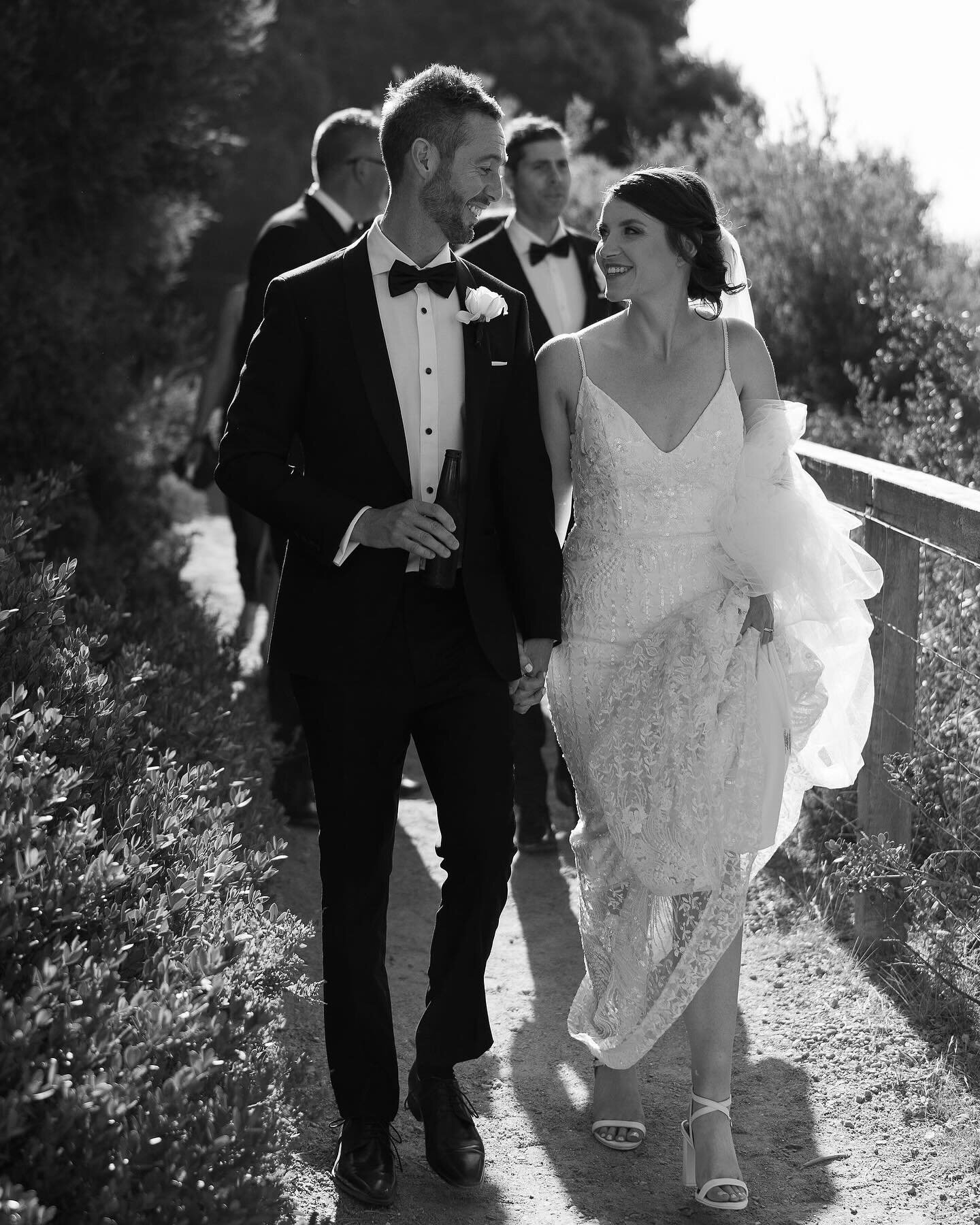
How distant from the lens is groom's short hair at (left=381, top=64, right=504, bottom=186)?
3.46 m

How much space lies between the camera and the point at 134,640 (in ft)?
19.5

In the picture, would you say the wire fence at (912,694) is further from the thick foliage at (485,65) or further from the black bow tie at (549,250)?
the thick foliage at (485,65)

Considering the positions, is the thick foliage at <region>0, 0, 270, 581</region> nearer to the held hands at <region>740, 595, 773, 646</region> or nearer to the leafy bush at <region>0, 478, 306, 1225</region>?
the leafy bush at <region>0, 478, 306, 1225</region>

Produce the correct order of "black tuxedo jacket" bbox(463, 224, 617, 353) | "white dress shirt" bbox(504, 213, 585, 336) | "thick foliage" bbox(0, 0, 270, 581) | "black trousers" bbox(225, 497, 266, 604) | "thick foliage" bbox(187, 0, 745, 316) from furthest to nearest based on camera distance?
"thick foliage" bbox(187, 0, 745, 316)
"thick foliage" bbox(0, 0, 270, 581)
"black trousers" bbox(225, 497, 266, 604)
"white dress shirt" bbox(504, 213, 585, 336)
"black tuxedo jacket" bbox(463, 224, 617, 353)

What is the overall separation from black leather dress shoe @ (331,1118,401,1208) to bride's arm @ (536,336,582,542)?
1.51 meters

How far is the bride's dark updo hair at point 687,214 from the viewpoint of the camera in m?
3.70

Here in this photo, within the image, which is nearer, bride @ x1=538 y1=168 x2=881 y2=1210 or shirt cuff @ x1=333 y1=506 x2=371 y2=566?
shirt cuff @ x1=333 y1=506 x2=371 y2=566

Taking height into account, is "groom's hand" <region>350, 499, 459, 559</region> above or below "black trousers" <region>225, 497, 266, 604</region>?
above

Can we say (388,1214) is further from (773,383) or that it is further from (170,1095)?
(773,383)

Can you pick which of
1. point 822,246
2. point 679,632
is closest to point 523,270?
point 679,632

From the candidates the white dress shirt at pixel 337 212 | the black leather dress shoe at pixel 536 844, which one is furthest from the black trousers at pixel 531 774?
the white dress shirt at pixel 337 212

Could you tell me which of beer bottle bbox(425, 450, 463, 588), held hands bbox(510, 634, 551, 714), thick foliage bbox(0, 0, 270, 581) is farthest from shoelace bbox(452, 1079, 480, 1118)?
thick foliage bbox(0, 0, 270, 581)

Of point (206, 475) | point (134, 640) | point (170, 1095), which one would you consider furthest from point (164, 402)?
point (170, 1095)

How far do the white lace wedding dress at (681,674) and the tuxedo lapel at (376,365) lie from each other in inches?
22.5
